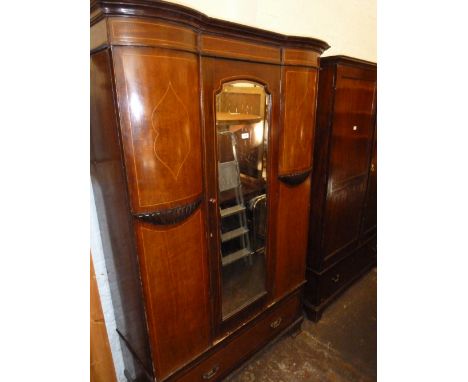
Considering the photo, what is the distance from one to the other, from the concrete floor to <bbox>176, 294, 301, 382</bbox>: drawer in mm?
118

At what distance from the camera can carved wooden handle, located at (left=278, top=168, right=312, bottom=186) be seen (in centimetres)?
152

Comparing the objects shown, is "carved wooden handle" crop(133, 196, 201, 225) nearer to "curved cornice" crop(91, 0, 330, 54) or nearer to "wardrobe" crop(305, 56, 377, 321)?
"curved cornice" crop(91, 0, 330, 54)

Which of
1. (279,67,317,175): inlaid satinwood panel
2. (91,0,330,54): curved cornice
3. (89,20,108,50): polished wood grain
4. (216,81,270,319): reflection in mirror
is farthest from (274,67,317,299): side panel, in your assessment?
(89,20,108,50): polished wood grain

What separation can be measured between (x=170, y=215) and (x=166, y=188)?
0.11m

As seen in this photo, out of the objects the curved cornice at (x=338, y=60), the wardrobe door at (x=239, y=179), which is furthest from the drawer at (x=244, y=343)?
the curved cornice at (x=338, y=60)

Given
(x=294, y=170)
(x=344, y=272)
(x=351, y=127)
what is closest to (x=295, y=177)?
(x=294, y=170)

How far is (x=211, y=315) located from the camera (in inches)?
53.9

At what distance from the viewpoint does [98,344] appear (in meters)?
1.42

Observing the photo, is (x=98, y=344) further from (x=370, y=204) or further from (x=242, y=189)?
(x=370, y=204)

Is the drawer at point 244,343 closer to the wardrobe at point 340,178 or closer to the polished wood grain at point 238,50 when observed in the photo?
the wardrobe at point 340,178
